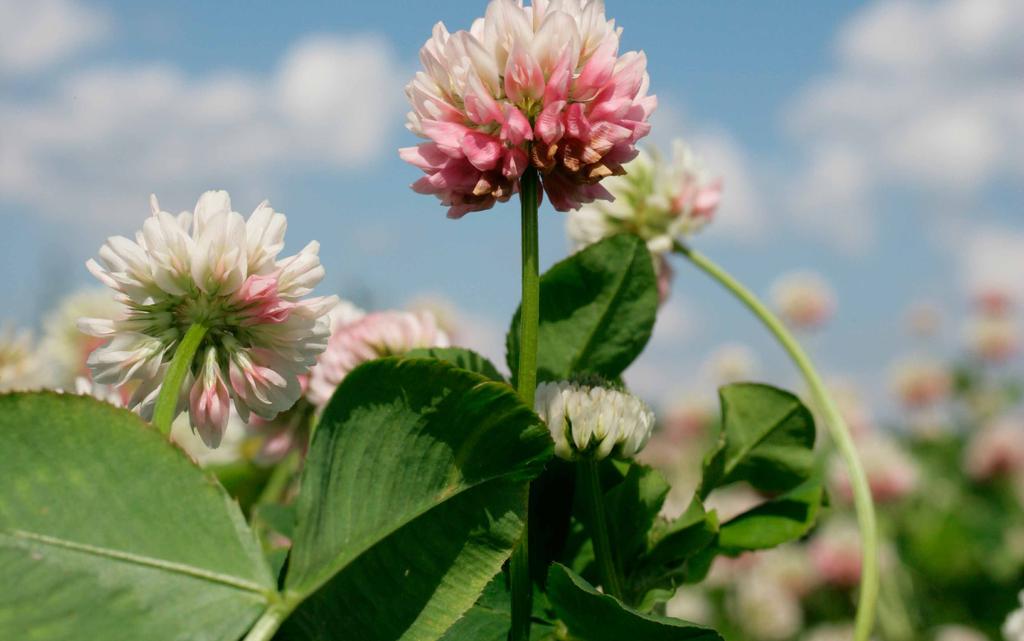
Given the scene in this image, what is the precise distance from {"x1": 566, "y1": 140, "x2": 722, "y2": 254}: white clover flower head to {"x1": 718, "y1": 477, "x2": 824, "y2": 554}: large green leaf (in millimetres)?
338

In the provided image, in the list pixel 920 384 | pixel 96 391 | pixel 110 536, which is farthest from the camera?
pixel 920 384

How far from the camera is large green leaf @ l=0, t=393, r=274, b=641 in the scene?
0.35 meters

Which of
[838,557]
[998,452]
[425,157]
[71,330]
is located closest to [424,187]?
[425,157]

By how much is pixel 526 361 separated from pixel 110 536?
178mm

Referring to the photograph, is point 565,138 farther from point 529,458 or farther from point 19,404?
point 19,404

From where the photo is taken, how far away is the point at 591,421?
0.45 metres

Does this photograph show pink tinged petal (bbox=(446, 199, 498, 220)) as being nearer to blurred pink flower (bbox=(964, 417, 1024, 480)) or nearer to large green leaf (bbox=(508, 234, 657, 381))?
large green leaf (bbox=(508, 234, 657, 381))

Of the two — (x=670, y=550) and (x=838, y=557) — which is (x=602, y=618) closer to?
(x=670, y=550)

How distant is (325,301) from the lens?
18.2 inches

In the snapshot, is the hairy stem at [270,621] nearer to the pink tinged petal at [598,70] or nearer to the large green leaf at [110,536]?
the large green leaf at [110,536]

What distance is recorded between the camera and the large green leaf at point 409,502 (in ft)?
1.30

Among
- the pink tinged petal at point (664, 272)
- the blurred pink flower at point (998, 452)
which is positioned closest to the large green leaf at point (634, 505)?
the pink tinged petal at point (664, 272)

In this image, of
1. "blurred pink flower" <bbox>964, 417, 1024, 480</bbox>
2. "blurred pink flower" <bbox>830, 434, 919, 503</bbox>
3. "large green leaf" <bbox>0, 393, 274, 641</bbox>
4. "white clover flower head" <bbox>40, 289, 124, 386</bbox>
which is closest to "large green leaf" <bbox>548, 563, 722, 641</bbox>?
"large green leaf" <bbox>0, 393, 274, 641</bbox>

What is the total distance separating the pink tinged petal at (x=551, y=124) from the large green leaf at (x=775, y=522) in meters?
0.27
